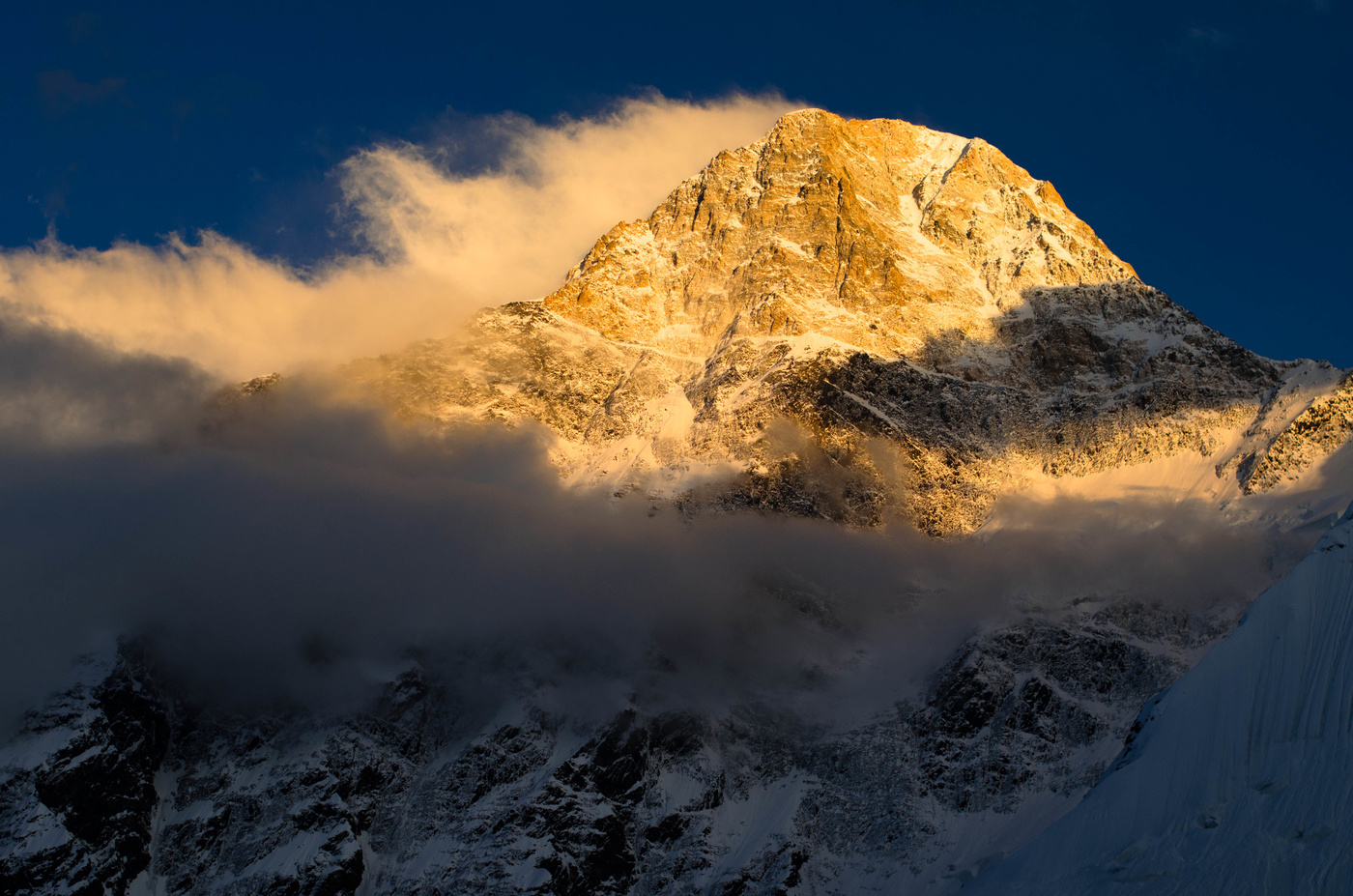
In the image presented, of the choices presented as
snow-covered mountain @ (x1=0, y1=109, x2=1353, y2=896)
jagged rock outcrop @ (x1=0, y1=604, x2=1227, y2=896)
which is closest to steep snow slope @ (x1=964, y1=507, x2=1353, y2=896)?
snow-covered mountain @ (x1=0, y1=109, x2=1353, y2=896)

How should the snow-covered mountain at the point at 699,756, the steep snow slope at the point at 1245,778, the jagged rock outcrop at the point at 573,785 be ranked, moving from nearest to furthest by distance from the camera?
the steep snow slope at the point at 1245,778 → the jagged rock outcrop at the point at 573,785 → the snow-covered mountain at the point at 699,756

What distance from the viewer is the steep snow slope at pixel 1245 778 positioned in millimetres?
35688

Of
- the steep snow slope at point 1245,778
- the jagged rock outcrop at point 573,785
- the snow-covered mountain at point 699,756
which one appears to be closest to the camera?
the steep snow slope at point 1245,778

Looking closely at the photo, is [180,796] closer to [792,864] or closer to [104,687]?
[104,687]

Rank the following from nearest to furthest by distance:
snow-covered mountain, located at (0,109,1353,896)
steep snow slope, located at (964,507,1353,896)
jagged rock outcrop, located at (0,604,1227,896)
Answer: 1. steep snow slope, located at (964,507,1353,896)
2. jagged rock outcrop, located at (0,604,1227,896)
3. snow-covered mountain, located at (0,109,1353,896)

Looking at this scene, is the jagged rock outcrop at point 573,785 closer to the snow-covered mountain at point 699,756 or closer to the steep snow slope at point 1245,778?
the snow-covered mountain at point 699,756

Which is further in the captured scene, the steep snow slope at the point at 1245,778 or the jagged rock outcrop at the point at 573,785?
the jagged rock outcrop at the point at 573,785

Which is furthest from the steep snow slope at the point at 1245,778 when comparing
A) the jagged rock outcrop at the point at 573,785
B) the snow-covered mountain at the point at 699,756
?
the jagged rock outcrop at the point at 573,785

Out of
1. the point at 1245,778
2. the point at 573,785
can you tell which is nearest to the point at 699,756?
the point at 573,785

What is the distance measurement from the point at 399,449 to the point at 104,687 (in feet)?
197

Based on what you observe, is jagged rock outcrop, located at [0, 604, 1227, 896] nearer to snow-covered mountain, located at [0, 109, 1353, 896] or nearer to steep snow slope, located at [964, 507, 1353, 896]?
snow-covered mountain, located at [0, 109, 1353, 896]

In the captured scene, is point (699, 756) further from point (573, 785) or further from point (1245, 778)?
point (1245, 778)

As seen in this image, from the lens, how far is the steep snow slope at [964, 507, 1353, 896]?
117 ft

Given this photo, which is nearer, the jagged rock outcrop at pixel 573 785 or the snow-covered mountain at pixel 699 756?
the jagged rock outcrop at pixel 573 785
